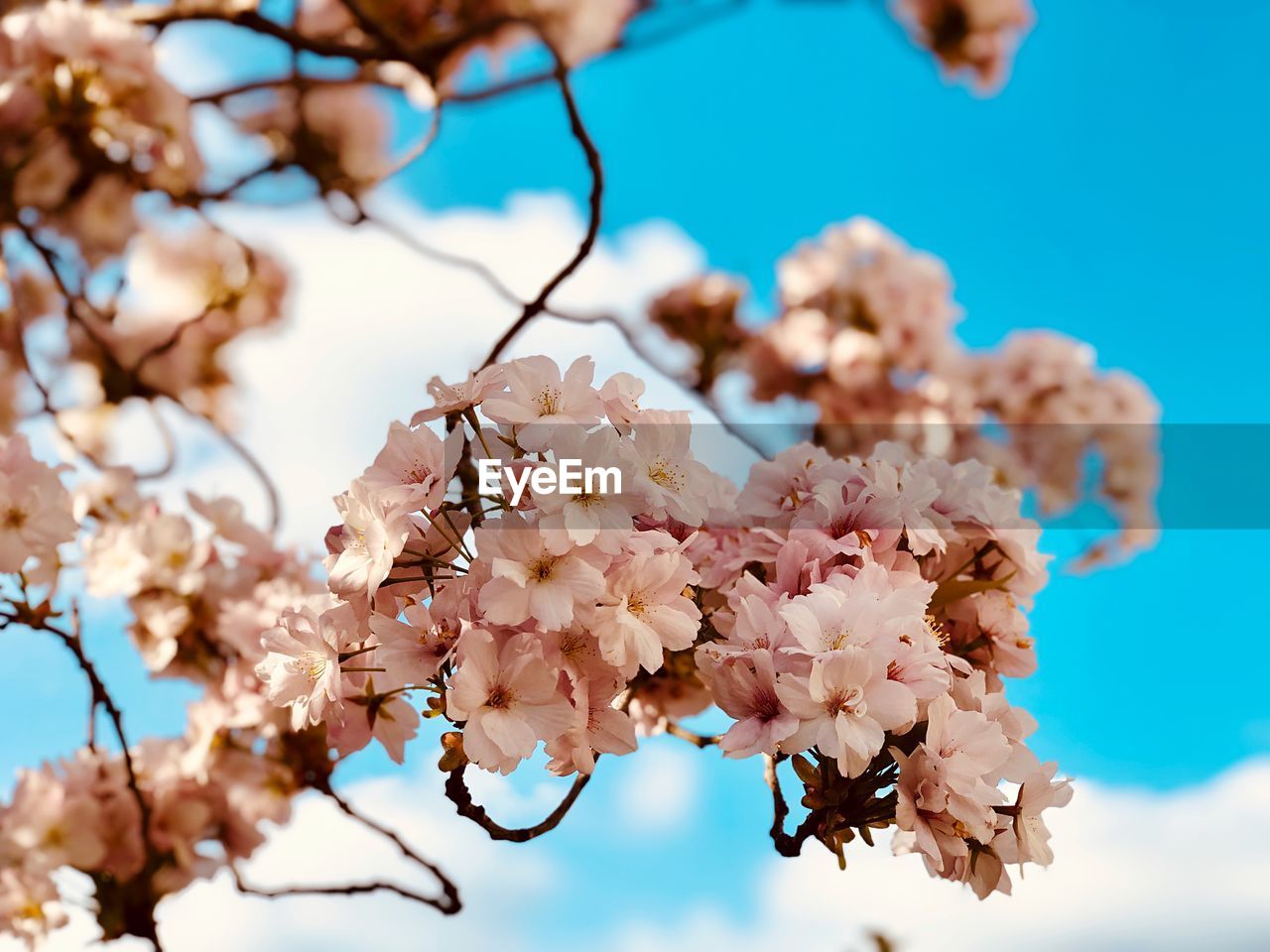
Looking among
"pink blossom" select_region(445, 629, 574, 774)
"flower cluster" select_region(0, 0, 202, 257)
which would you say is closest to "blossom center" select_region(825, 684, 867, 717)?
"pink blossom" select_region(445, 629, 574, 774)

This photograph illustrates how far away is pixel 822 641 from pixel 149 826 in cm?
94

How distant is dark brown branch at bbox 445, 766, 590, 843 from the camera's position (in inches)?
23.7

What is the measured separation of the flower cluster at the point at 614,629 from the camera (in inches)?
22.2

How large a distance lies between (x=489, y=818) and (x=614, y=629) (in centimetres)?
15

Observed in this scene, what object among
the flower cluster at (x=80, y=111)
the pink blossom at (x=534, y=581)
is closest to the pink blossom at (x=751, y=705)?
the pink blossom at (x=534, y=581)

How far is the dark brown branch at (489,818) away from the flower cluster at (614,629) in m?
0.02

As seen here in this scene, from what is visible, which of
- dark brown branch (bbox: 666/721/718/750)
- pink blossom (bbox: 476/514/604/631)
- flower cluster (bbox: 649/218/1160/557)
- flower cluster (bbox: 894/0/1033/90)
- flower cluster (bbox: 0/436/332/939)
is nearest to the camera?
pink blossom (bbox: 476/514/604/631)

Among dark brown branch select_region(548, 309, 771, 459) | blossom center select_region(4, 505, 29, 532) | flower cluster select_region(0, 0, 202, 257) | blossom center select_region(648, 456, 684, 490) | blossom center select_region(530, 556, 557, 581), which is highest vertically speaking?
flower cluster select_region(0, 0, 202, 257)

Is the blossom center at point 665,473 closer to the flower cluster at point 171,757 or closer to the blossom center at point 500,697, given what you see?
the blossom center at point 500,697

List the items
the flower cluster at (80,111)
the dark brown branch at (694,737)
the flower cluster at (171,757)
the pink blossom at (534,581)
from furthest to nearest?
the flower cluster at (80,111) < the flower cluster at (171,757) < the dark brown branch at (694,737) < the pink blossom at (534,581)

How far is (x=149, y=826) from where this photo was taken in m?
1.19

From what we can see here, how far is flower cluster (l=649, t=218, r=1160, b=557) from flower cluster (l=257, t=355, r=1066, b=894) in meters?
2.10

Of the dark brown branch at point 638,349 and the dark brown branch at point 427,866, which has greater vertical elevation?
the dark brown branch at point 638,349

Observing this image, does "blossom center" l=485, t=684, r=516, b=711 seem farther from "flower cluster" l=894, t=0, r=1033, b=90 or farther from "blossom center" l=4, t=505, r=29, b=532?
"flower cluster" l=894, t=0, r=1033, b=90
